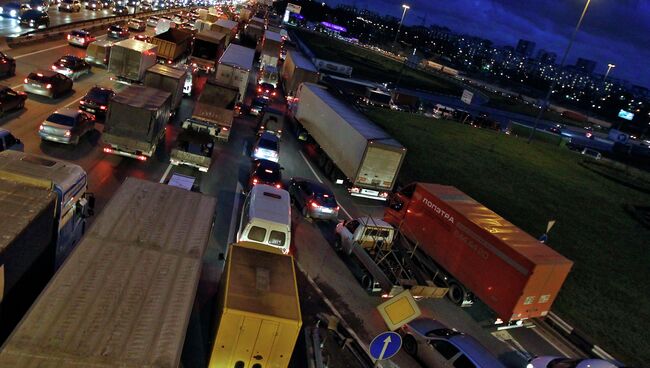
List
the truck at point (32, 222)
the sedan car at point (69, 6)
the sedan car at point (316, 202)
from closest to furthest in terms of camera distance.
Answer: the truck at point (32, 222) → the sedan car at point (316, 202) → the sedan car at point (69, 6)

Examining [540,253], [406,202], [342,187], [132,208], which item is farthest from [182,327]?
[342,187]

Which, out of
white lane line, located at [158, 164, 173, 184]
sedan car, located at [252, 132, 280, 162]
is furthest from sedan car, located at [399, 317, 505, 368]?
sedan car, located at [252, 132, 280, 162]

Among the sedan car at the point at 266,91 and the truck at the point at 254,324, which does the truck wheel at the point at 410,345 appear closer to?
the truck at the point at 254,324

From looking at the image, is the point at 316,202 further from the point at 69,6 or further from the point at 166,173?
the point at 69,6

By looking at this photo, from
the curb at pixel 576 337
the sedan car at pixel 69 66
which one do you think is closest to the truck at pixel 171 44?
the sedan car at pixel 69 66

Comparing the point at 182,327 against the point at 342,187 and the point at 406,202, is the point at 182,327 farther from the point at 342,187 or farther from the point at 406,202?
the point at 342,187

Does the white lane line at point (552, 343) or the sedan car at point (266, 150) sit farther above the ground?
the sedan car at point (266, 150)
